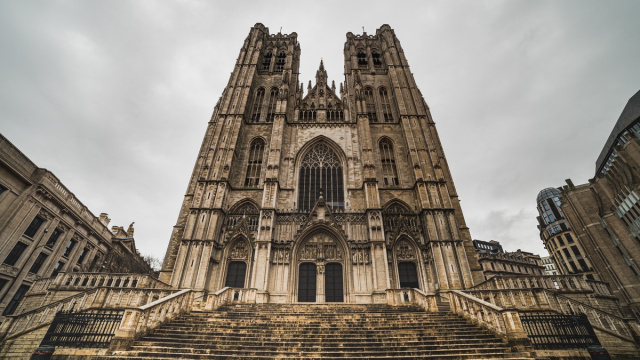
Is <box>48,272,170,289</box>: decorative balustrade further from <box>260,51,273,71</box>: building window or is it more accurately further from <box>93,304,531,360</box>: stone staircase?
<box>260,51,273,71</box>: building window

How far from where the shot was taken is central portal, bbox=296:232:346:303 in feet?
59.4

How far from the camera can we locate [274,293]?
57.0ft

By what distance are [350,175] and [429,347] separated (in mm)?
16137

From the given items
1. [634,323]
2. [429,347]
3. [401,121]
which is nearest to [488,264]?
[401,121]

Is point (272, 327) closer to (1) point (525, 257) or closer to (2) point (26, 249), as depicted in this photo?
(2) point (26, 249)

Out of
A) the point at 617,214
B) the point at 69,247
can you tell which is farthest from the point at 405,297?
the point at 69,247

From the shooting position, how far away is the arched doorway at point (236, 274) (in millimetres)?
18714

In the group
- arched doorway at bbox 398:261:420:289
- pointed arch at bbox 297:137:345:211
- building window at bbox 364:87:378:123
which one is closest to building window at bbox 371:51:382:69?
building window at bbox 364:87:378:123

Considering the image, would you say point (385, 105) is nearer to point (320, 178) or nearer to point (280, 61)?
point (320, 178)

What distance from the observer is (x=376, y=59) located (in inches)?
1361

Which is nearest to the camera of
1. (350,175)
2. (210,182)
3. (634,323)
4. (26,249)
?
(634,323)

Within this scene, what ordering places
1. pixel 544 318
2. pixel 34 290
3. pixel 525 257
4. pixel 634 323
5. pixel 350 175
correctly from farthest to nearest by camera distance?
pixel 525 257 → pixel 350 175 → pixel 34 290 → pixel 634 323 → pixel 544 318

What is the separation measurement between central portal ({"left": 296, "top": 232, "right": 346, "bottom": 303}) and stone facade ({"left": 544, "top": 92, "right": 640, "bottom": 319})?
22.8m

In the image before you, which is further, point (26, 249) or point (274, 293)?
point (26, 249)
